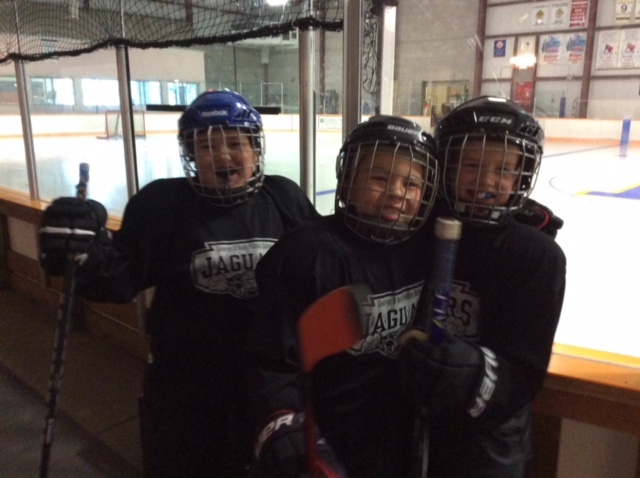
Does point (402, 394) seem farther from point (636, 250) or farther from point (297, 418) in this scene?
point (636, 250)

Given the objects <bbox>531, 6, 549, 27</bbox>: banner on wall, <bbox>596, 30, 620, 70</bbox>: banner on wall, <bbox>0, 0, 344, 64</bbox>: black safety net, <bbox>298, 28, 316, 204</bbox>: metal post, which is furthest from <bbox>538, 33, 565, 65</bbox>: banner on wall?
<bbox>298, 28, 316, 204</bbox>: metal post

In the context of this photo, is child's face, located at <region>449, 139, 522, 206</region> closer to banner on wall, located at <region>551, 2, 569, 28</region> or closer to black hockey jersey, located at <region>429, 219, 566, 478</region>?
black hockey jersey, located at <region>429, 219, 566, 478</region>

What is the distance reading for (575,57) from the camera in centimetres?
988

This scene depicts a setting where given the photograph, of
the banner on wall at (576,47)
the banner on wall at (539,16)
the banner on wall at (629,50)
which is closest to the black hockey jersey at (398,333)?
the banner on wall at (539,16)

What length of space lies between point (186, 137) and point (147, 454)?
762mm

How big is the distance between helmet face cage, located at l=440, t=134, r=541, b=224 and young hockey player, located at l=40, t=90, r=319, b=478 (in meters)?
0.46

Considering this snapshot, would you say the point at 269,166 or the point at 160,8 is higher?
the point at 160,8

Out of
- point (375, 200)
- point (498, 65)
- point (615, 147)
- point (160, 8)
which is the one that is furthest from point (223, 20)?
point (615, 147)

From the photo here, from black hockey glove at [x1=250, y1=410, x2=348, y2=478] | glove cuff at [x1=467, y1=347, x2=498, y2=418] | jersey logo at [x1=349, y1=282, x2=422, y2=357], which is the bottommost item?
black hockey glove at [x1=250, y1=410, x2=348, y2=478]

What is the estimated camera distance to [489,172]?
34.2 inches

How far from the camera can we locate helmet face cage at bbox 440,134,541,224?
86 cm

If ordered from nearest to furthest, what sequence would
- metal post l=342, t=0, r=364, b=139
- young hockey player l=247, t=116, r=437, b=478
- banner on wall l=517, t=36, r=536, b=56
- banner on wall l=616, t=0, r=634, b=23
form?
young hockey player l=247, t=116, r=437, b=478 → metal post l=342, t=0, r=364, b=139 → banner on wall l=616, t=0, r=634, b=23 → banner on wall l=517, t=36, r=536, b=56

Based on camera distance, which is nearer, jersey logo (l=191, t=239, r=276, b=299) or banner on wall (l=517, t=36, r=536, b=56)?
jersey logo (l=191, t=239, r=276, b=299)

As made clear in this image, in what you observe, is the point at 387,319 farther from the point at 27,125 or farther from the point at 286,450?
the point at 27,125
